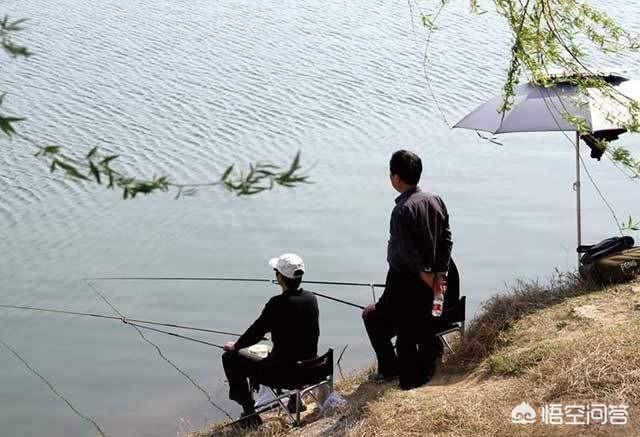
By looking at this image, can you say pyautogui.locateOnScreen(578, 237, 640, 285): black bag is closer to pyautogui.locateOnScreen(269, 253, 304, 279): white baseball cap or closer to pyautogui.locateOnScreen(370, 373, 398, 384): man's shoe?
pyautogui.locateOnScreen(370, 373, 398, 384): man's shoe

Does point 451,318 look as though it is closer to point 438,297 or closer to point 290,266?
point 438,297

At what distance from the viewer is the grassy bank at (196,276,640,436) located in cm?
518

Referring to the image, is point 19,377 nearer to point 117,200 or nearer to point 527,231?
point 117,200

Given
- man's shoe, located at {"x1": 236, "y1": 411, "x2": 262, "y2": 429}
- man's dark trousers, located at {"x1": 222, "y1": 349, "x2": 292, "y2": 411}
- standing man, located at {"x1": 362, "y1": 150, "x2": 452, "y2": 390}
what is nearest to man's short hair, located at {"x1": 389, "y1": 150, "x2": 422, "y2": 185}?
standing man, located at {"x1": 362, "y1": 150, "x2": 452, "y2": 390}

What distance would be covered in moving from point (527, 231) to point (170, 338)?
401 cm

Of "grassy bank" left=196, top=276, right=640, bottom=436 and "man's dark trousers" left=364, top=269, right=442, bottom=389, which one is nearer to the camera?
Answer: "grassy bank" left=196, top=276, right=640, bottom=436

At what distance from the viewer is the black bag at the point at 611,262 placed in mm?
6730

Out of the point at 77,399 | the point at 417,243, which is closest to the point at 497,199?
the point at 77,399

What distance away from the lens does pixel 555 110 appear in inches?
269

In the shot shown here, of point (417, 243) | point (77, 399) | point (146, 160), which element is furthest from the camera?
point (146, 160)

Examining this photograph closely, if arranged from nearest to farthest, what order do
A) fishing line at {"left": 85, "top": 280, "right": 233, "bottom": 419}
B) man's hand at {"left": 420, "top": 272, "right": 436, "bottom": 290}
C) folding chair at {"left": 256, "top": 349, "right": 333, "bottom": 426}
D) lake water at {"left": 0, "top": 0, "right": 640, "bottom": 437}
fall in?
man's hand at {"left": 420, "top": 272, "right": 436, "bottom": 290} < folding chair at {"left": 256, "top": 349, "right": 333, "bottom": 426} < fishing line at {"left": 85, "top": 280, "right": 233, "bottom": 419} < lake water at {"left": 0, "top": 0, "right": 640, "bottom": 437}

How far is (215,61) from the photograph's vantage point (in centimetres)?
1766

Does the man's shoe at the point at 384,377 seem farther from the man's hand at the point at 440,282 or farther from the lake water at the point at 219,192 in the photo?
the lake water at the point at 219,192

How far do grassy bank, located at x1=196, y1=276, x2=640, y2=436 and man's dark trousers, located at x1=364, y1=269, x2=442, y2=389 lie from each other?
0.13m
